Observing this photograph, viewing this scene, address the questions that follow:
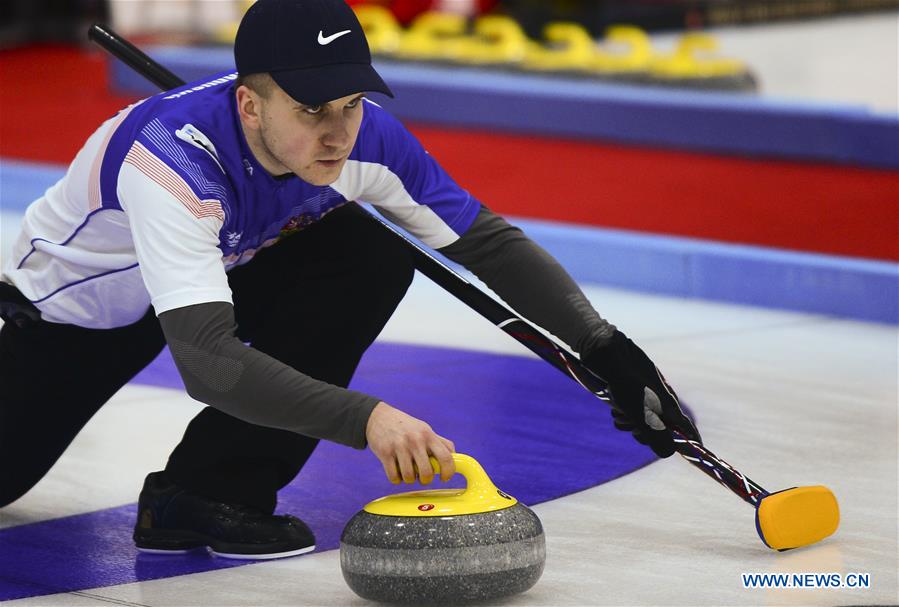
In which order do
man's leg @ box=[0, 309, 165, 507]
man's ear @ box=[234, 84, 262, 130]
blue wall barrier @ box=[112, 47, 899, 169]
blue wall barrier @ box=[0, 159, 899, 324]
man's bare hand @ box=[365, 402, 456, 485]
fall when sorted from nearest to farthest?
A: man's bare hand @ box=[365, 402, 456, 485]
man's ear @ box=[234, 84, 262, 130]
man's leg @ box=[0, 309, 165, 507]
blue wall barrier @ box=[0, 159, 899, 324]
blue wall barrier @ box=[112, 47, 899, 169]

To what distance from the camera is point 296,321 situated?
94.0 inches

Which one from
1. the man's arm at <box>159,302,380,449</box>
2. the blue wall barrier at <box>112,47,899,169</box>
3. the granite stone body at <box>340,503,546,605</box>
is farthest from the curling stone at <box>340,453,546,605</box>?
the blue wall barrier at <box>112,47,899,169</box>

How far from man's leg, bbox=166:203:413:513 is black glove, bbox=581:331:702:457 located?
314mm

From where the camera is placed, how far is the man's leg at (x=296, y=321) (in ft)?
7.77

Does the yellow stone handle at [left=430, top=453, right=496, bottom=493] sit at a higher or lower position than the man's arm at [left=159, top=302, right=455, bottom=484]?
lower

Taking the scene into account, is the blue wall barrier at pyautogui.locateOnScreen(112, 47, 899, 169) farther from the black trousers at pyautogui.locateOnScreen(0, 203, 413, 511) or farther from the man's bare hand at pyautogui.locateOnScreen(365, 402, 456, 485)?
the man's bare hand at pyautogui.locateOnScreen(365, 402, 456, 485)

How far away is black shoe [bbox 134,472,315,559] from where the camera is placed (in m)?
2.36

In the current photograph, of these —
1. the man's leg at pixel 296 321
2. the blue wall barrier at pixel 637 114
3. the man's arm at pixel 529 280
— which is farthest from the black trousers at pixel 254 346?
the blue wall barrier at pixel 637 114

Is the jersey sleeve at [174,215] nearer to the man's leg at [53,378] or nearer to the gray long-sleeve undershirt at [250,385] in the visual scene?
the gray long-sleeve undershirt at [250,385]

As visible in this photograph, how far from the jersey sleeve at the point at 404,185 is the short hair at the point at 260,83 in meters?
0.23

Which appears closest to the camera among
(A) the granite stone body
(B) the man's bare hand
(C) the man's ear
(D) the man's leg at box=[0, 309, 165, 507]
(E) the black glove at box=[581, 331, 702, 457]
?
(B) the man's bare hand

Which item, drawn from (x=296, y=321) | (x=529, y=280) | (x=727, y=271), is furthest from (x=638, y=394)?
(x=727, y=271)

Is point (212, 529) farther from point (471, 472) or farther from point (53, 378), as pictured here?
point (471, 472)

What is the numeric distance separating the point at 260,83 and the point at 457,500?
570 millimetres
